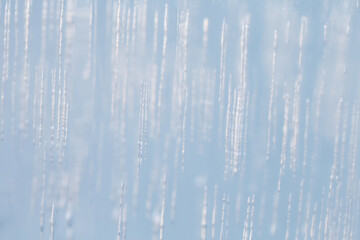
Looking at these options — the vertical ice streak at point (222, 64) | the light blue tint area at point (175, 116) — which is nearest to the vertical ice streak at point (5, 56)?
the light blue tint area at point (175, 116)

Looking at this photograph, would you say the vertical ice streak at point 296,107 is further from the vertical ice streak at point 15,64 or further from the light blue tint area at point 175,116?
the vertical ice streak at point 15,64

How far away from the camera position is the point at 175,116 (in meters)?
0.49

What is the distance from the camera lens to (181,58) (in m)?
0.49

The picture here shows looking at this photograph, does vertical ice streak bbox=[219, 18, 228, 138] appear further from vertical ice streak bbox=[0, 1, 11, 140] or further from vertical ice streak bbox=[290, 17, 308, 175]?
vertical ice streak bbox=[0, 1, 11, 140]

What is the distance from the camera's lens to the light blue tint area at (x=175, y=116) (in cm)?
48

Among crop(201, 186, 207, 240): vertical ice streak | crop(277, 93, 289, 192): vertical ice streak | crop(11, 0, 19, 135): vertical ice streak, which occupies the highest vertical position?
crop(11, 0, 19, 135): vertical ice streak

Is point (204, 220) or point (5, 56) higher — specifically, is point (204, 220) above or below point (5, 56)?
below

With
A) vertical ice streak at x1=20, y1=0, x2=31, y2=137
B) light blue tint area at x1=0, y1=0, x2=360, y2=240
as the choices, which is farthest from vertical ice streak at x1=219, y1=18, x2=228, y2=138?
vertical ice streak at x1=20, y1=0, x2=31, y2=137

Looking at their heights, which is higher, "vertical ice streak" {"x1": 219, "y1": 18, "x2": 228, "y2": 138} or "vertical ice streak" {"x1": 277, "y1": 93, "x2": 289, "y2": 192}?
"vertical ice streak" {"x1": 219, "y1": 18, "x2": 228, "y2": 138}

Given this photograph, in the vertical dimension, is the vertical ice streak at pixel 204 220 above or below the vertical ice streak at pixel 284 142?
below

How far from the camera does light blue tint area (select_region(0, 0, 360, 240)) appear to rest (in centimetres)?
48

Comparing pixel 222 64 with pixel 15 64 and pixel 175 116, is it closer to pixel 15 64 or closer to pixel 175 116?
pixel 175 116

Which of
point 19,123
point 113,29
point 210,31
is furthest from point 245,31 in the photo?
point 19,123

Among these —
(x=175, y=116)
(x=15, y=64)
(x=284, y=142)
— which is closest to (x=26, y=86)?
(x=15, y=64)
